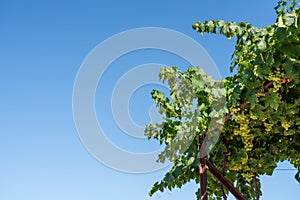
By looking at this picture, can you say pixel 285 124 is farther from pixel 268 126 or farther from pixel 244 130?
pixel 244 130

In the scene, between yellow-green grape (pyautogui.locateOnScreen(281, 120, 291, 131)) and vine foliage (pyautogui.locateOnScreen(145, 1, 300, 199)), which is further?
yellow-green grape (pyautogui.locateOnScreen(281, 120, 291, 131))

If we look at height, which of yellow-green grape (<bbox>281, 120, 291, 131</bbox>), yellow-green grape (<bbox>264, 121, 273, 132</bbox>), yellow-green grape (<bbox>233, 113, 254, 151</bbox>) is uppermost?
yellow-green grape (<bbox>264, 121, 273, 132</bbox>)

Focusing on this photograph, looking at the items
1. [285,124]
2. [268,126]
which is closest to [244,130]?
[268,126]

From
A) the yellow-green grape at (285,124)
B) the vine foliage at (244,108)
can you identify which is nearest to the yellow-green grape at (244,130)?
the vine foliage at (244,108)

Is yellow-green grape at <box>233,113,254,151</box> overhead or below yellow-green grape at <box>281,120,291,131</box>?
below

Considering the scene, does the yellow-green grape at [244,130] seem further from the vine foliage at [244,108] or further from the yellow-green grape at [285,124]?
the yellow-green grape at [285,124]

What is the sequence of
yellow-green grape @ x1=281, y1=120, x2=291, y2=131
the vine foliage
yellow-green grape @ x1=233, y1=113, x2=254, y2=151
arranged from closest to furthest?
1. the vine foliage
2. yellow-green grape @ x1=233, y1=113, x2=254, y2=151
3. yellow-green grape @ x1=281, y1=120, x2=291, y2=131

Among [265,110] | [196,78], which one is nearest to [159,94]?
[196,78]

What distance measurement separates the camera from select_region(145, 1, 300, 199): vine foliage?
3.15 m

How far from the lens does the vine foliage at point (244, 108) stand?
3.15m

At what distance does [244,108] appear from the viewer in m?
3.76

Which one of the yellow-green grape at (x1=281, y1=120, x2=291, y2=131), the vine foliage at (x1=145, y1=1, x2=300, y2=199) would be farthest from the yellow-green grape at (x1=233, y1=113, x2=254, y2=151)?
the yellow-green grape at (x1=281, y1=120, x2=291, y2=131)

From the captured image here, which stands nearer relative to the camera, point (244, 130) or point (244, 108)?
point (244, 108)

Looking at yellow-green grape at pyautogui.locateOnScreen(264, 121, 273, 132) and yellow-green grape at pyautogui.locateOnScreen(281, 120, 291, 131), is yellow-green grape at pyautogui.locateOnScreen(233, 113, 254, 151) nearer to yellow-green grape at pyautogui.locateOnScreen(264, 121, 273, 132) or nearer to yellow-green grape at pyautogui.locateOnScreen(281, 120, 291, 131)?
yellow-green grape at pyautogui.locateOnScreen(264, 121, 273, 132)
